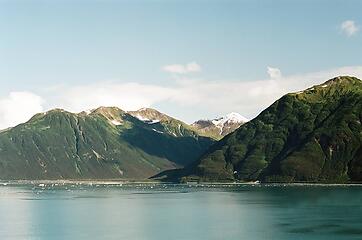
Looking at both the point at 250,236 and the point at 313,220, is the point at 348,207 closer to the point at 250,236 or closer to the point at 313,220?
the point at 313,220

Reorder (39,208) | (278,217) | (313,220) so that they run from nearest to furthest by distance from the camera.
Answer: (313,220) < (278,217) < (39,208)

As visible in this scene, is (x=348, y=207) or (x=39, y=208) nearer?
(x=348, y=207)

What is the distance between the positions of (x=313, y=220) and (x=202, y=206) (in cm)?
5474

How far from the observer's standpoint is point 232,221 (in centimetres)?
13562

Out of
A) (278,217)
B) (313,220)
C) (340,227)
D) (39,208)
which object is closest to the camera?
(340,227)

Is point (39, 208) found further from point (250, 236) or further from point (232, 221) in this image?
point (250, 236)

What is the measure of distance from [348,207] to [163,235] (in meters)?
71.4

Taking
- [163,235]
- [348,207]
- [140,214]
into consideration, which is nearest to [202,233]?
[163,235]

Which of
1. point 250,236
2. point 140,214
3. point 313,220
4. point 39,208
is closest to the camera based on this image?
point 250,236

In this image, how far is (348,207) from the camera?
164625mm

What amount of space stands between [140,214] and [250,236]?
51455 mm

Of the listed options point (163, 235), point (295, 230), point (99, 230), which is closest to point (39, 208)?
point (99, 230)

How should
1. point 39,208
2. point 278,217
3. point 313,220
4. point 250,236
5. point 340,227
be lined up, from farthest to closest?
point 39,208 < point 278,217 < point 313,220 < point 340,227 < point 250,236

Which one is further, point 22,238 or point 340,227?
point 340,227
